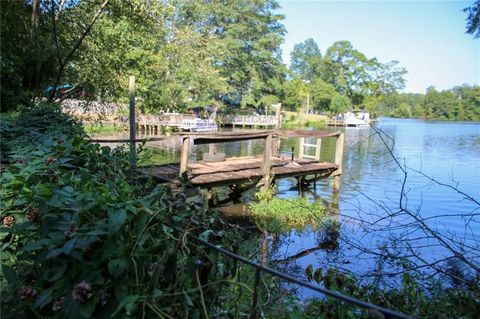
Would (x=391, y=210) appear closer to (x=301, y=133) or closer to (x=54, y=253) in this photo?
(x=301, y=133)

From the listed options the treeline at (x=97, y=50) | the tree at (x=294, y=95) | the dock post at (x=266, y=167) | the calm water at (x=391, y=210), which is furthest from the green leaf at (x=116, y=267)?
the tree at (x=294, y=95)

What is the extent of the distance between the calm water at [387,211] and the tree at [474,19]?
1704 millimetres

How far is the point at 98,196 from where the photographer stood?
54.1 inches

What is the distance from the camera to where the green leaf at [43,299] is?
1.14m

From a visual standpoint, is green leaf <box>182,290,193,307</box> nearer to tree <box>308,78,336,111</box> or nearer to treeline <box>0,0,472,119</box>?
treeline <box>0,0,472,119</box>

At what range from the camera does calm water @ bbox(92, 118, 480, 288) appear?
4777mm

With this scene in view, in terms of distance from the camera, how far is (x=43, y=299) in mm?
1146

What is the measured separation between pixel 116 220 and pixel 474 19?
19.6 ft

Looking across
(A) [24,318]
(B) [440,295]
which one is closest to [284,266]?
(B) [440,295]

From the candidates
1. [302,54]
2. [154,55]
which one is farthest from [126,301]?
[302,54]

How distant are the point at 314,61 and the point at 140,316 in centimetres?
6260

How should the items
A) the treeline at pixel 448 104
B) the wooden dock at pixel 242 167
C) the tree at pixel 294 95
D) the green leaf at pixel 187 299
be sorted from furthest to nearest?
the treeline at pixel 448 104, the tree at pixel 294 95, the wooden dock at pixel 242 167, the green leaf at pixel 187 299

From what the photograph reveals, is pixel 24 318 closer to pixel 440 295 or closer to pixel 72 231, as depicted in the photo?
pixel 72 231

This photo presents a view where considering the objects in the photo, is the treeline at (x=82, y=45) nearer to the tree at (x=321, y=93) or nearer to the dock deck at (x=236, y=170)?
the dock deck at (x=236, y=170)
